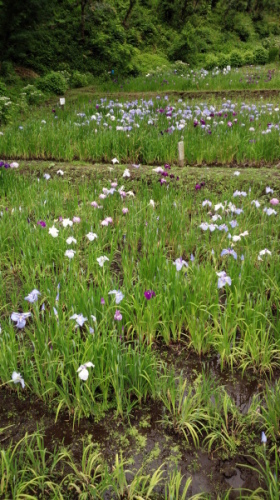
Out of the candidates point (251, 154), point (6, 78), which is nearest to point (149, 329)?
point (251, 154)

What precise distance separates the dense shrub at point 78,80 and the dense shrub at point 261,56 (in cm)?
759

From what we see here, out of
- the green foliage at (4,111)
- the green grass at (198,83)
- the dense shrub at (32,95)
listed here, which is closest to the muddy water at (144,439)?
the green foliage at (4,111)

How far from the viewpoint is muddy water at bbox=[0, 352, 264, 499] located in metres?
1.61

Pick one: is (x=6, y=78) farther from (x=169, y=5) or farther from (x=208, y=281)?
(x=169, y=5)

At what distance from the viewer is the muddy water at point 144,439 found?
1.61m

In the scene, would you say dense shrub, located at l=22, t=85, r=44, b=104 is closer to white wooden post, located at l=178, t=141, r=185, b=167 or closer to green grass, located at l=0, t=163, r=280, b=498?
white wooden post, located at l=178, t=141, r=185, b=167

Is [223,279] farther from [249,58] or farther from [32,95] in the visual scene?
[249,58]

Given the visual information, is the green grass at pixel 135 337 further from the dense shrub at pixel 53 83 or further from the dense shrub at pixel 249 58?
the dense shrub at pixel 249 58

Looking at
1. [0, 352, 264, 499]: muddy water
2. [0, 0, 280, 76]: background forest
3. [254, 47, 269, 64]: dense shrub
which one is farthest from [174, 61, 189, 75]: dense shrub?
[0, 352, 264, 499]: muddy water

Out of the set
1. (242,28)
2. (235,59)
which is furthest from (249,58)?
(242,28)

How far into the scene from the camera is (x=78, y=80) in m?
12.5

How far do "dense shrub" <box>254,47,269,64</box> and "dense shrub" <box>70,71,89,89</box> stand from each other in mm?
7590

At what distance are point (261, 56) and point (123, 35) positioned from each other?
18.5 ft

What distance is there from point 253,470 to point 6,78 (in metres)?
11.4
